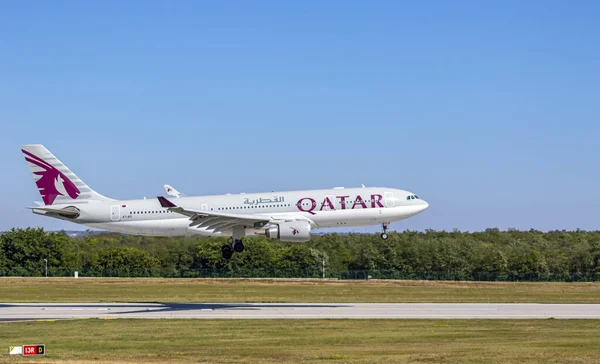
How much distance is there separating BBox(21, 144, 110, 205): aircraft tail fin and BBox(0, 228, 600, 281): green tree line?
83.0 feet

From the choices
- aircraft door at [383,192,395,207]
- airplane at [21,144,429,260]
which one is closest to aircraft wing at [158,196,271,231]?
airplane at [21,144,429,260]

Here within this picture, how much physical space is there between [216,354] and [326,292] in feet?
142

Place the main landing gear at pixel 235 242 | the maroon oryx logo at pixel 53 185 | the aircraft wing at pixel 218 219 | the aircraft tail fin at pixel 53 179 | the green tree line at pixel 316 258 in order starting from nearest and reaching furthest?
1. the aircraft wing at pixel 218 219
2. the main landing gear at pixel 235 242
3. the aircraft tail fin at pixel 53 179
4. the maroon oryx logo at pixel 53 185
5. the green tree line at pixel 316 258

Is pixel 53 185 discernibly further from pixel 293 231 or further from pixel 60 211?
pixel 293 231

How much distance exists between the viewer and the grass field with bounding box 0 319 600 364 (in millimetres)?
37562

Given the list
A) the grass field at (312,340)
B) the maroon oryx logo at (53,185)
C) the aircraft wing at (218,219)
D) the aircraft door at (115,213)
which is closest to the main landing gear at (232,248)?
the aircraft wing at (218,219)

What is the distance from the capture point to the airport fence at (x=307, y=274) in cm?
10344

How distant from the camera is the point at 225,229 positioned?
64562mm

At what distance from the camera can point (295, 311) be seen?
59.6 metres

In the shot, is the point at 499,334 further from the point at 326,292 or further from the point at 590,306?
the point at 326,292

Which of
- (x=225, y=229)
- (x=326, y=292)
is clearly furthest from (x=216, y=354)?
(x=326, y=292)

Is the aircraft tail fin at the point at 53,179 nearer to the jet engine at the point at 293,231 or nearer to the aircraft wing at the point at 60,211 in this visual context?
the aircraft wing at the point at 60,211

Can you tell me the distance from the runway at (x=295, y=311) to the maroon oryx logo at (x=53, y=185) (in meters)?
8.19

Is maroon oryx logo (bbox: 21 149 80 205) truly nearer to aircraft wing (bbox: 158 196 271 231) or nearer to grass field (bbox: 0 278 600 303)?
grass field (bbox: 0 278 600 303)
